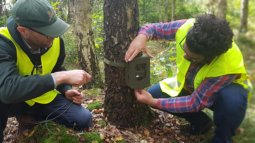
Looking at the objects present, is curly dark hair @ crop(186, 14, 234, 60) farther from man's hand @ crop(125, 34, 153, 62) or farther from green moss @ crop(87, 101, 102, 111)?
green moss @ crop(87, 101, 102, 111)

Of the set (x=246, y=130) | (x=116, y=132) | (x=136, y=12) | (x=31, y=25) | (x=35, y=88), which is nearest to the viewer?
(x=35, y=88)

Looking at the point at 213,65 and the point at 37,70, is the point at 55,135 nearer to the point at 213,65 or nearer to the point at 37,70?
the point at 37,70

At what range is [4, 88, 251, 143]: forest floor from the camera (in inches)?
128

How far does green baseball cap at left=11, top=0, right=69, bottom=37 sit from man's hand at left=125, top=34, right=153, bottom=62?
0.67 m

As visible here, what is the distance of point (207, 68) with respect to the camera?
126 inches

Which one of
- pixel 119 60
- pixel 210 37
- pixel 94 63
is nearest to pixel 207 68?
pixel 210 37

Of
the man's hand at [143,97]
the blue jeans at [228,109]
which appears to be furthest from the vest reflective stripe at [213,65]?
the man's hand at [143,97]

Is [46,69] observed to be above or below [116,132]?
above

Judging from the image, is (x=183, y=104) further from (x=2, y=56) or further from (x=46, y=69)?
(x=2, y=56)

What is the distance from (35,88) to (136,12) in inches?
48.4

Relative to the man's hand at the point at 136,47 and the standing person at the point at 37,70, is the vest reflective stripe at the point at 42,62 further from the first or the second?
the man's hand at the point at 136,47

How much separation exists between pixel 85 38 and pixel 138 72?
2.96 meters

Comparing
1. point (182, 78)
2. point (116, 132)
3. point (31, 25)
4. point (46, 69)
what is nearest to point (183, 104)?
point (182, 78)

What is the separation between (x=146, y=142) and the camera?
11.1 feet
